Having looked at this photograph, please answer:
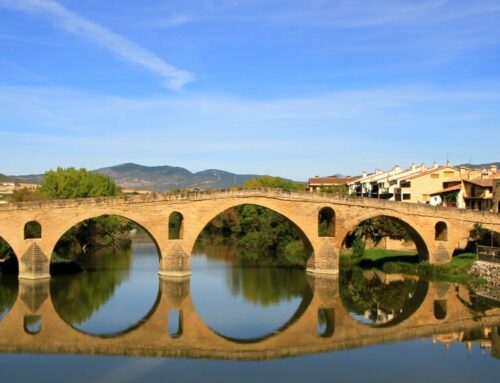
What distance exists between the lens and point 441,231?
40.6 metres

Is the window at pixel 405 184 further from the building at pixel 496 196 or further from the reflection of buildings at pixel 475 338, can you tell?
the reflection of buildings at pixel 475 338

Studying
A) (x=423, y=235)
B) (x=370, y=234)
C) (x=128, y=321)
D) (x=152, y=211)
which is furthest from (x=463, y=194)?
(x=128, y=321)

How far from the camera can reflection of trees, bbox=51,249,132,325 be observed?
28709 millimetres

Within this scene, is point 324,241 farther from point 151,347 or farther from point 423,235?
point 151,347

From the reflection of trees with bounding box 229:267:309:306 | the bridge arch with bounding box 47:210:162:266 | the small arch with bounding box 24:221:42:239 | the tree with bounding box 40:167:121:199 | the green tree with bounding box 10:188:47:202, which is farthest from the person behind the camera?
the tree with bounding box 40:167:121:199

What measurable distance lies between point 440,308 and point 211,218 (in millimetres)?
14611

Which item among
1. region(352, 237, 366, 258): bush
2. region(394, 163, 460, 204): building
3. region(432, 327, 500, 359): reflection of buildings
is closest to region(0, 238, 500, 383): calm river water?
region(432, 327, 500, 359): reflection of buildings

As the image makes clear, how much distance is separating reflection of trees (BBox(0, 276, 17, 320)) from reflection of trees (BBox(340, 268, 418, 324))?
15545 millimetres

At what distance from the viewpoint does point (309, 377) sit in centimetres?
1905

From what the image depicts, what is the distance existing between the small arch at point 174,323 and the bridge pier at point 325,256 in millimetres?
12819

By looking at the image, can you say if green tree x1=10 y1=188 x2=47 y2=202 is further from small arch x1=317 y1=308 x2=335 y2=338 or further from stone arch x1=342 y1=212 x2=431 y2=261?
small arch x1=317 y1=308 x2=335 y2=338

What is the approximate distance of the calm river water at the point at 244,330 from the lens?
64.6ft

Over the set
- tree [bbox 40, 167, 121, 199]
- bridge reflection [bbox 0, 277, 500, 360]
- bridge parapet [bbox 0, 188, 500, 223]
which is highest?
tree [bbox 40, 167, 121, 199]

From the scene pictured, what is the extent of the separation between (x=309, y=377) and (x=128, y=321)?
33.5ft
